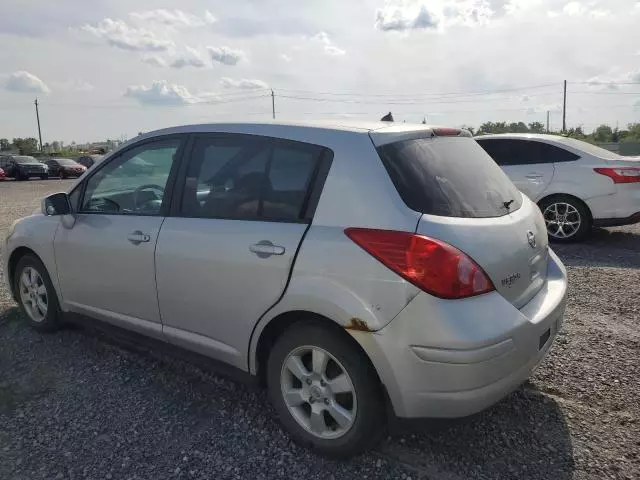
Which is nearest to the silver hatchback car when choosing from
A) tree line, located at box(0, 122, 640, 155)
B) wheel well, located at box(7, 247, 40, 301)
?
wheel well, located at box(7, 247, 40, 301)

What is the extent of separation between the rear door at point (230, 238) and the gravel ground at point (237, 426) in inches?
15.0

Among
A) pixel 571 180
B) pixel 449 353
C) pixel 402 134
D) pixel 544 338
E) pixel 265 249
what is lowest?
pixel 544 338

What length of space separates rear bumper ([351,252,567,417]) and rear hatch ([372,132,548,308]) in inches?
7.8

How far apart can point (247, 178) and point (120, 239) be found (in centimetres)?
107

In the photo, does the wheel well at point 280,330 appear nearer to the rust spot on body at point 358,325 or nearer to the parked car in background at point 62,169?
the rust spot on body at point 358,325

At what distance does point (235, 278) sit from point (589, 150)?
21.9ft

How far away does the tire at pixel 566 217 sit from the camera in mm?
7758

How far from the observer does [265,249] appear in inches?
112

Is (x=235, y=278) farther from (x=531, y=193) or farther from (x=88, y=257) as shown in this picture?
(x=531, y=193)

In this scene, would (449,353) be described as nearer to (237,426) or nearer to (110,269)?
(237,426)

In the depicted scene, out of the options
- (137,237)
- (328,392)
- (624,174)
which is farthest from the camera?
(624,174)

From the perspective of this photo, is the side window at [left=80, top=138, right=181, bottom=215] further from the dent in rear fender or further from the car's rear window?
the car's rear window

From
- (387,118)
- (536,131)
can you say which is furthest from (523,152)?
(536,131)

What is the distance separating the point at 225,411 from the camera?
10.8ft
